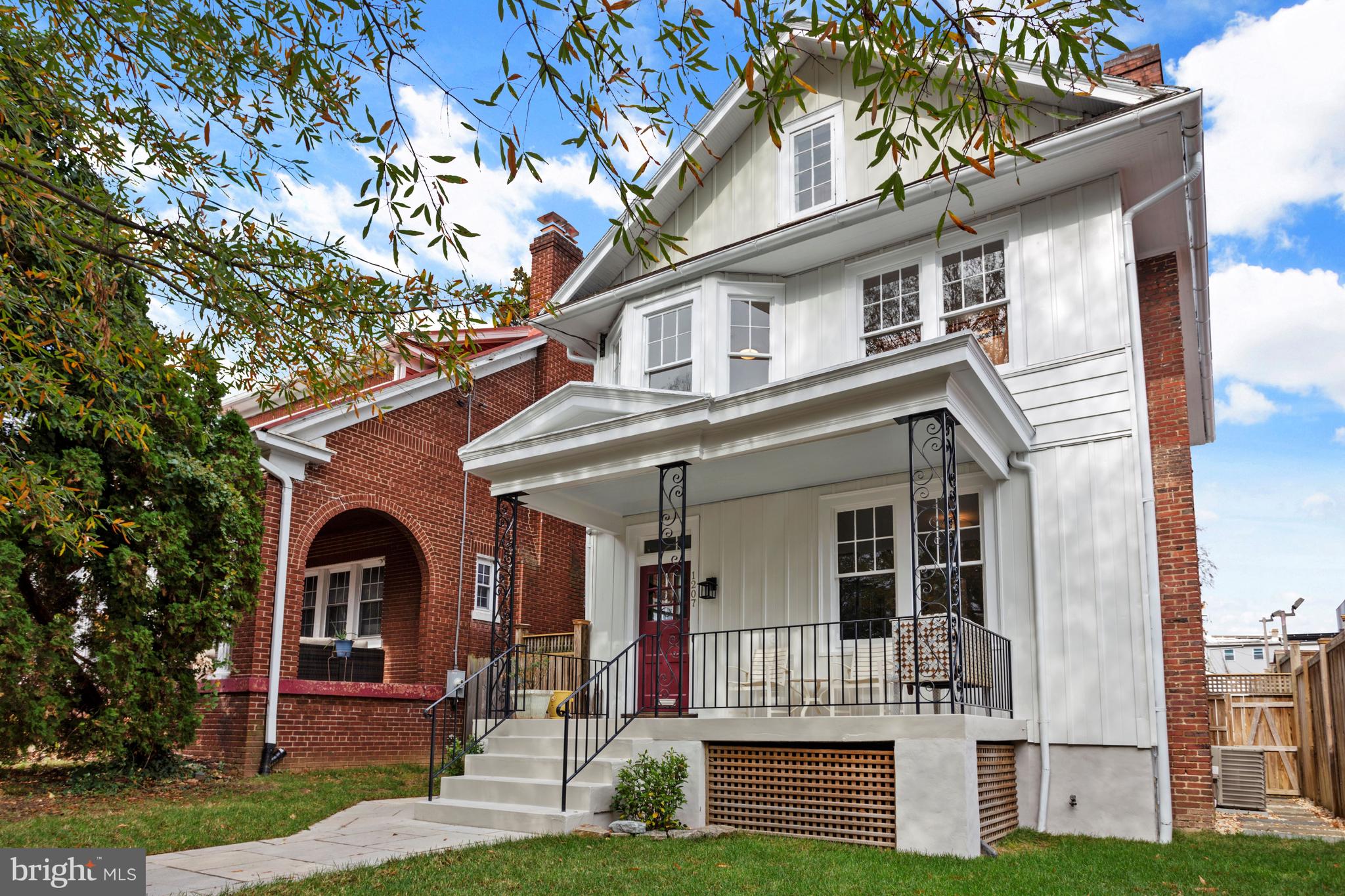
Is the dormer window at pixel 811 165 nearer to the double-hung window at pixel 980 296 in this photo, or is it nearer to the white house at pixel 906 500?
the white house at pixel 906 500

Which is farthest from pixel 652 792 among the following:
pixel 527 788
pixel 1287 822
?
pixel 1287 822

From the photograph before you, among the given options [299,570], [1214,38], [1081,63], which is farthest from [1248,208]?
[1081,63]

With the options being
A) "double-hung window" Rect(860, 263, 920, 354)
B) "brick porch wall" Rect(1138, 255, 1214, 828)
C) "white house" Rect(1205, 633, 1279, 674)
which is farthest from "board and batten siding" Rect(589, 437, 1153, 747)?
"white house" Rect(1205, 633, 1279, 674)

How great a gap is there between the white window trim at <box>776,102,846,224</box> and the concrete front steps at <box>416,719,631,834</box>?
22.0ft

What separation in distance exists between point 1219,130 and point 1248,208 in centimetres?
2211

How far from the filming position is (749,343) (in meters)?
12.1

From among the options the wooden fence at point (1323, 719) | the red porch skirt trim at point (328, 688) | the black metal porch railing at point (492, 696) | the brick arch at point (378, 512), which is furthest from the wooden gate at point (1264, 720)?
the brick arch at point (378, 512)

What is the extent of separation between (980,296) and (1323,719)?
620 centimetres

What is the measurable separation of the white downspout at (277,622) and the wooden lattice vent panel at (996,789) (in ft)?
28.0

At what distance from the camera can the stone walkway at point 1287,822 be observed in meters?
9.15

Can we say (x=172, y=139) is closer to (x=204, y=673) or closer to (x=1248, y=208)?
(x=204, y=673)

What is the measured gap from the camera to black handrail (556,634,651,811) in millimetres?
8648

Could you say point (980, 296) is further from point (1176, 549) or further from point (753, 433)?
point (1176, 549)

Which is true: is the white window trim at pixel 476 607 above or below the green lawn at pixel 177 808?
above
